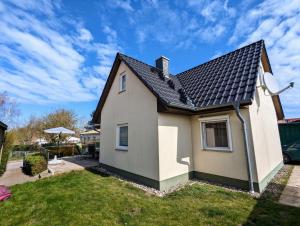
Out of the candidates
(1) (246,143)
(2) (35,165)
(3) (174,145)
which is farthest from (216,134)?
(2) (35,165)

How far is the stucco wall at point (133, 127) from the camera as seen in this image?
6.91 m

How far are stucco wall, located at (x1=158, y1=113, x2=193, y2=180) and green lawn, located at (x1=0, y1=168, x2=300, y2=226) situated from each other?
972 mm

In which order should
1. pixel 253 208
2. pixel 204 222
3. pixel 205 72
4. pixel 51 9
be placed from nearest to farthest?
pixel 204 222 → pixel 253 208 → pixel 51 9 → pixel 205 72

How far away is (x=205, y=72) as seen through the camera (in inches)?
388

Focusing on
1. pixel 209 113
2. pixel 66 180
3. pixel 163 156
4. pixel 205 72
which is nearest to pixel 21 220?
pixel 66 180

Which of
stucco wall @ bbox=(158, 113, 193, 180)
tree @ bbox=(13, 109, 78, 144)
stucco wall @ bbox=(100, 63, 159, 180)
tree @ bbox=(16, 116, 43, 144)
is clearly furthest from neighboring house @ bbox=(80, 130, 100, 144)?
stucco wall @ bbox=(158, 113, 193, 180)

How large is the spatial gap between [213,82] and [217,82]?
26cm

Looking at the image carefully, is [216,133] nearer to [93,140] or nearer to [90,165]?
[90,165]

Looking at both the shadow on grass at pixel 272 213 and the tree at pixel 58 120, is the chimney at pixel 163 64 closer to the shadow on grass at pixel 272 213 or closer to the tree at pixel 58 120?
the shadow on grass at pixel 272 213

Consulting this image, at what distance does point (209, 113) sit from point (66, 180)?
767 cm

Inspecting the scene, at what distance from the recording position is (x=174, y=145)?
7.07 meters

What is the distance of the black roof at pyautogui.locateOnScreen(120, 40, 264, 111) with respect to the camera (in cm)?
658

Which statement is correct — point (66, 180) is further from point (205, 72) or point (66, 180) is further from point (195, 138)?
point (205, 72)

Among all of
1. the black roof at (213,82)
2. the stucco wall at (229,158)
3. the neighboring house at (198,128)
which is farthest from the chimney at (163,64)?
the stucco wall at (229,158)
